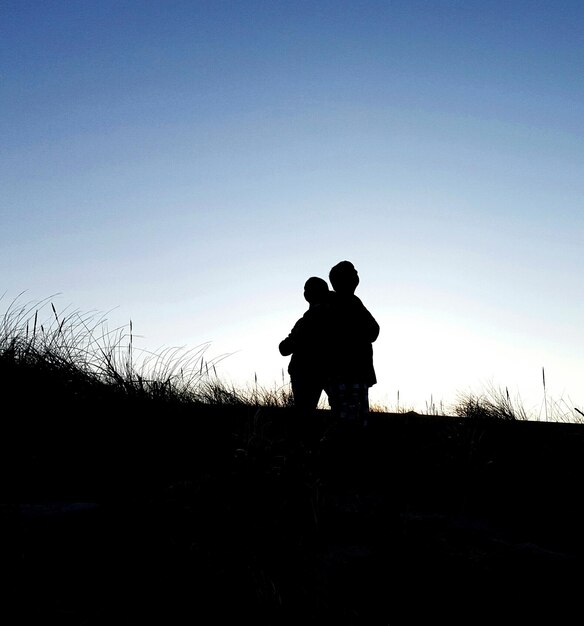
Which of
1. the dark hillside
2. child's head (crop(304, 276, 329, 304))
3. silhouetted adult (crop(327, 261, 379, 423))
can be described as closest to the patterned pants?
silhouetted adult (crop(327, 261, 379, 423))

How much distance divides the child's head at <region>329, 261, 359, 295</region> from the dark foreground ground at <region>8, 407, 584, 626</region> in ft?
4.59

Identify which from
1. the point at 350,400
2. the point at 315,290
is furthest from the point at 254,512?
the point at 315,290

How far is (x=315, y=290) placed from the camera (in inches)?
207

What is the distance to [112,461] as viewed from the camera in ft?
11.4

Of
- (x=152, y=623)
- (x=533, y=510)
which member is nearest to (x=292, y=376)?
(x=533, y=510)

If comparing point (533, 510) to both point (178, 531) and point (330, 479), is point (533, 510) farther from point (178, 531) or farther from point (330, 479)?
point (178, 531)

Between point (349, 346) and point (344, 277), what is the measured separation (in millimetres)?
551

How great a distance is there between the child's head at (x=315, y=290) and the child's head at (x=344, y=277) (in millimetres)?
197

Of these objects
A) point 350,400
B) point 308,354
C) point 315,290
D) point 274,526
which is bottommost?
point 274,526

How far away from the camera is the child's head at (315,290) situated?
524 cm

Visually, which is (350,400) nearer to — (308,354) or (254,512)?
(308,354)

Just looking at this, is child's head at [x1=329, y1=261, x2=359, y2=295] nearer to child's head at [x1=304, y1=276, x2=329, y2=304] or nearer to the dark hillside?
child's head at [x1=304, y1=276, x2=329, y2=304]

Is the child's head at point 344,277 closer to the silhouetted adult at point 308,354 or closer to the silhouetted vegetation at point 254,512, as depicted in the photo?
the silhouetted adult at point 308,354

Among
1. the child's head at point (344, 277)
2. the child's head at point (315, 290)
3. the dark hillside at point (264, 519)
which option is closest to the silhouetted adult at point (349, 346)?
the child's head at point (344, 277)
